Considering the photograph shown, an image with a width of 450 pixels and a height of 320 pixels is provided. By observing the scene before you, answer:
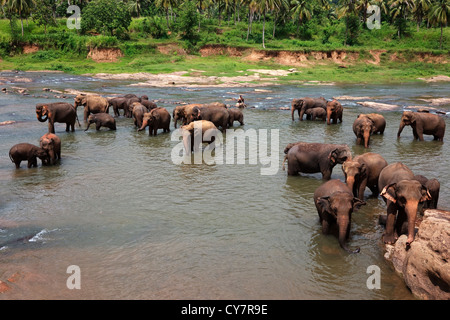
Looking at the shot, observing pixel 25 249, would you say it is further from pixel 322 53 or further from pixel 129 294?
pixel 322 53

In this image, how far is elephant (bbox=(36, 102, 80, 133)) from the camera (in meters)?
17.9

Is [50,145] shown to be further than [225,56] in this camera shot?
No

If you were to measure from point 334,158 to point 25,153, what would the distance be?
922cm

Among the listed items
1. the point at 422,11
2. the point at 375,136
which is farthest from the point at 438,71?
the point at 375,136

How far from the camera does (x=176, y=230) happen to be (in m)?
8.95

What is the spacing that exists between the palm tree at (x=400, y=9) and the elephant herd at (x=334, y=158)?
5784cm

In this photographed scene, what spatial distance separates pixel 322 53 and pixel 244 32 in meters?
18.0

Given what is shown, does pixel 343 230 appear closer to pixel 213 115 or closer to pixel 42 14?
pixel 213 115

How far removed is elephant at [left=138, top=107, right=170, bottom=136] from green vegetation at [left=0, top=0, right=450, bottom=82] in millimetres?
31466

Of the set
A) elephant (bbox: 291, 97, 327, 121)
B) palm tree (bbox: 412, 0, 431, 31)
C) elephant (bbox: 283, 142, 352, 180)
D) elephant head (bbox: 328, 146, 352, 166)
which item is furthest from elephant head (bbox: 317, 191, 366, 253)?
palm tree (bbox: 412, 0, 431, 31)

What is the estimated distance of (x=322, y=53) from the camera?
62.7 meters

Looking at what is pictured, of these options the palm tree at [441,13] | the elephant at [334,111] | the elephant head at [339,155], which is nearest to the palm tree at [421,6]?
the palm tree at [441,13]

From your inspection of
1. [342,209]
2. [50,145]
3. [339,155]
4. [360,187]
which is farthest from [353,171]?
[50,145]
